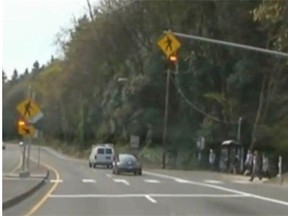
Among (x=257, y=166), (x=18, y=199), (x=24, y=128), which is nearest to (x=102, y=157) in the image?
(x=257, y=166)

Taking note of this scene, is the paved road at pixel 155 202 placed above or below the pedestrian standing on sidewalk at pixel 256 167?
below

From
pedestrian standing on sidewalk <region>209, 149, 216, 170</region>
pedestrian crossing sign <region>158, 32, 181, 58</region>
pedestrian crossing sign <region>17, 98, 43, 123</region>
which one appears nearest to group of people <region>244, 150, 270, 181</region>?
pedestrian standing on sidewalk <region>209, 149, 216, 170</region>

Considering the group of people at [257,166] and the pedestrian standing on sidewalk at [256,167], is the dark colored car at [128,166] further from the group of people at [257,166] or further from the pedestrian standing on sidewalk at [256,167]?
the pedestrian standing on sidewalk at [256,167]

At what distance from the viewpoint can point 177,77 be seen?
255 ft

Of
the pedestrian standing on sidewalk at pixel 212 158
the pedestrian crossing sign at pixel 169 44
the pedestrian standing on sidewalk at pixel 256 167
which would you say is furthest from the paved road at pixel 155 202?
the pedestrian standing on sidewalk at pixel 212 158

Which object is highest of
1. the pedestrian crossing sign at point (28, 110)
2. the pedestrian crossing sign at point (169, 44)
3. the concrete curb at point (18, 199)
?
the pedestrian crossing sign at point (169, 44)

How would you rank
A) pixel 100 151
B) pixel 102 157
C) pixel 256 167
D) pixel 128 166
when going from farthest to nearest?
pixel 102 157 < pixel 100 151 < pixel 128 166 < pixel 256 167

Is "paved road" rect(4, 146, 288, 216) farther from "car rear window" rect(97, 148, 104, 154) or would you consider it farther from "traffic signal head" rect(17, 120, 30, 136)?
"car rear window" rect(97, 148, 104, 154)

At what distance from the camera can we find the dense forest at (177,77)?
6738 centimetres

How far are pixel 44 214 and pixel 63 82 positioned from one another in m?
83.9

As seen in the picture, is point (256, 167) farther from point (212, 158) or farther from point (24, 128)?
point (212, 158)

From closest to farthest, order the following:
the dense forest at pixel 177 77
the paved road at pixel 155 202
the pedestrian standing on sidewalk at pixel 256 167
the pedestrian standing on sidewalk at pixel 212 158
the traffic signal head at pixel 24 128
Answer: the paved road at pixel 155 202, the traffic signal head at pixel 24 128, the pedestrian standing on sidewalk at pixel 256 167, the dense forest at pixel 177 77, the pedestrian standing on sidewalk at pixel 212 158

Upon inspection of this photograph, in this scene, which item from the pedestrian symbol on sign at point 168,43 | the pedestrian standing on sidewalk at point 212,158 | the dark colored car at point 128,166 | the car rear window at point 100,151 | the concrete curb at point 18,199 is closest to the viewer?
the concrete curb at point 18,199

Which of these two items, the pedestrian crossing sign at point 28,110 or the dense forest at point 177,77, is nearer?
the pedestrian crossing sign at point 28,110
